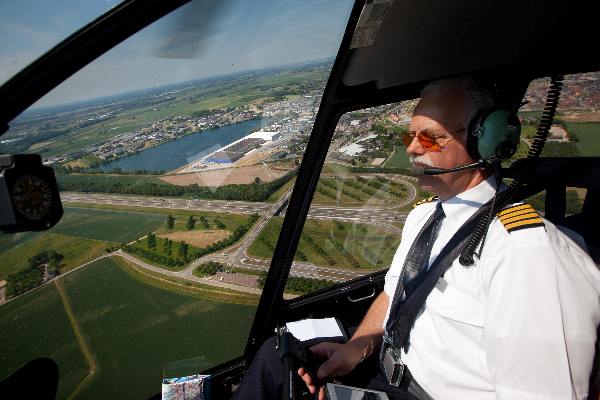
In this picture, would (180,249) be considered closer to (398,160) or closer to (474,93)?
(398,160)

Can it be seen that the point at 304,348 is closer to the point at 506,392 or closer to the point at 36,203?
the point at 506,392

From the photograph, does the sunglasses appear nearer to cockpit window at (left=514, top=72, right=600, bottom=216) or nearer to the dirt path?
cockpit window at (left=514, top=72, right=600, bottom=216)

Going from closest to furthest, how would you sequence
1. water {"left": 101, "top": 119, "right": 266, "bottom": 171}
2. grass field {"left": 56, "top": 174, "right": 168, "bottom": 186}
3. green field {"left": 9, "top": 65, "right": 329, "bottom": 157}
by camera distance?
green field {"left": 9, "top": 65, "right": 329, "bottom": 157} → grass field {"left": 56, "top": 174, "right": 168, "bottom": 186} → water {"left": 101, "top": 119, "right": 266, "bottom": 171}

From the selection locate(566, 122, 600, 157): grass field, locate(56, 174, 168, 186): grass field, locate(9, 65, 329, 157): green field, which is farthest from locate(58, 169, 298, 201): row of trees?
locate(566, 122, 600, 157): grass field

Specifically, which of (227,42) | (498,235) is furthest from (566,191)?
(227,42)

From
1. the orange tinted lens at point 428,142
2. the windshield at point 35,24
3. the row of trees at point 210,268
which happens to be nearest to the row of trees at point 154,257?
the row of trees at point 210,268

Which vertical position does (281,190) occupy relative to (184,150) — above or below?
below

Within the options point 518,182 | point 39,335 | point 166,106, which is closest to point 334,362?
point 518,182
